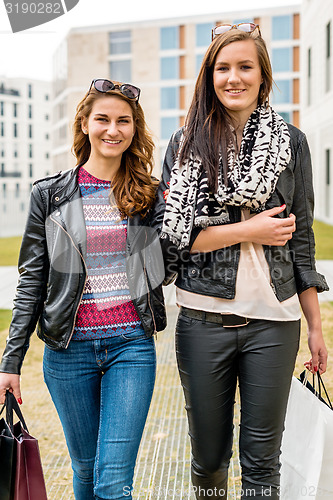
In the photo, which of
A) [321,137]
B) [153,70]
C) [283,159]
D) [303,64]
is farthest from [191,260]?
[153,70]

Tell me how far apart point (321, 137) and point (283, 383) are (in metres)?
20.8

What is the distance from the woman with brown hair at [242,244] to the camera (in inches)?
77.8

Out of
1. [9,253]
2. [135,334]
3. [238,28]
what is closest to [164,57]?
[9,253]

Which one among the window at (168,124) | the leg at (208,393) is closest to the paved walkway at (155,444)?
the leg at (208,393)

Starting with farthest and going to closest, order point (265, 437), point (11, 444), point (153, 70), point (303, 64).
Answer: point (153, 70), point (303, 64), point (265, 437), point (11, 444)

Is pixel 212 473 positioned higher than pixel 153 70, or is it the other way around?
pixel 153 70

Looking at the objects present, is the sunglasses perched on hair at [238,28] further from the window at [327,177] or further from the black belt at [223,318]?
the window at [327,177]

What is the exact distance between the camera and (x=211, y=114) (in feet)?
6.75

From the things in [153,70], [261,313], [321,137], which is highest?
[153,70]

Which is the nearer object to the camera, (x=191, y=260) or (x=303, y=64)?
(x=191, y=260)

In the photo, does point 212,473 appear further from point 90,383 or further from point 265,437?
point 90,383

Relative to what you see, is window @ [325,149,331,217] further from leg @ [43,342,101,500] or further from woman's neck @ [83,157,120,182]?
leg @ [43,342,101,500]

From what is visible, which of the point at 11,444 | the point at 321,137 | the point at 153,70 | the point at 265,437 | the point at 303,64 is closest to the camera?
the point at 11,444

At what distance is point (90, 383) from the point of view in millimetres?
2133
